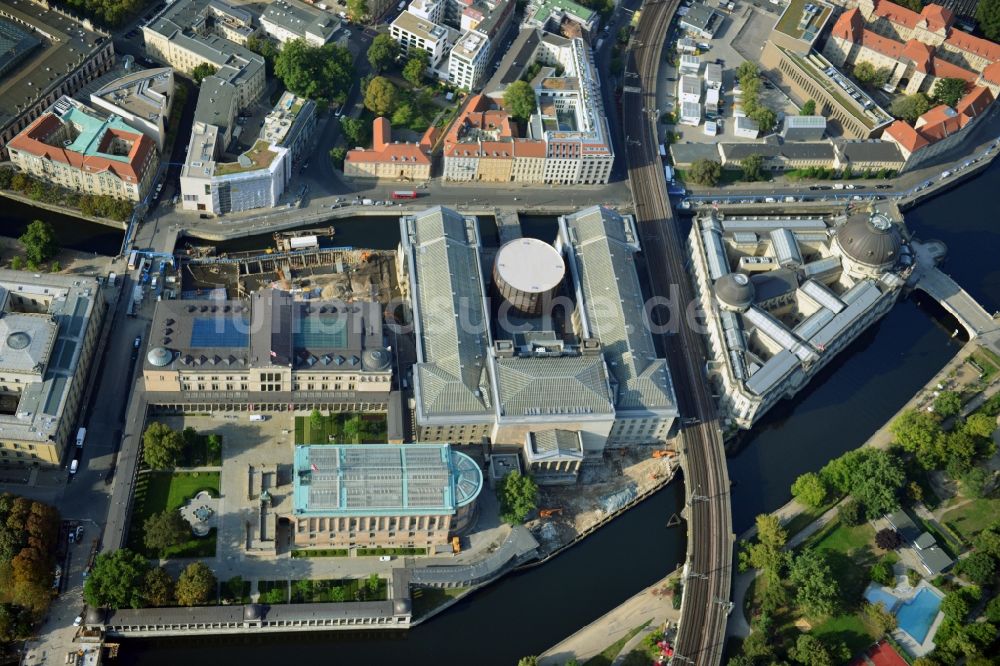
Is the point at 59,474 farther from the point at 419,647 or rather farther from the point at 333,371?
the point at 419,647

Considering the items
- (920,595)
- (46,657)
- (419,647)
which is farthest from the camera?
(920,595)

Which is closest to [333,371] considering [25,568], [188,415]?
[188,415]

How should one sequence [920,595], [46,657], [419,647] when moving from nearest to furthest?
[46,657] → [419,647] → [920,595]

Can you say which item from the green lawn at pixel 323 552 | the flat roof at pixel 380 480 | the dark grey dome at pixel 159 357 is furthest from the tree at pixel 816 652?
the dark grey dome at pixel 159 357

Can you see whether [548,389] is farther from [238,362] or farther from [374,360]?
[238,362]

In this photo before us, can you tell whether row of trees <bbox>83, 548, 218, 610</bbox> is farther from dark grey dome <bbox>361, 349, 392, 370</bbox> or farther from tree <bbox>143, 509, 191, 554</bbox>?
dark grey dome <bbox>361, 349, 392, 370</bbox>

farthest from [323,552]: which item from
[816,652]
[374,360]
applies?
[816,652]

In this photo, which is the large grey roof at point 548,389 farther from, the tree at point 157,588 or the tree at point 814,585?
the tree at point 157,588
